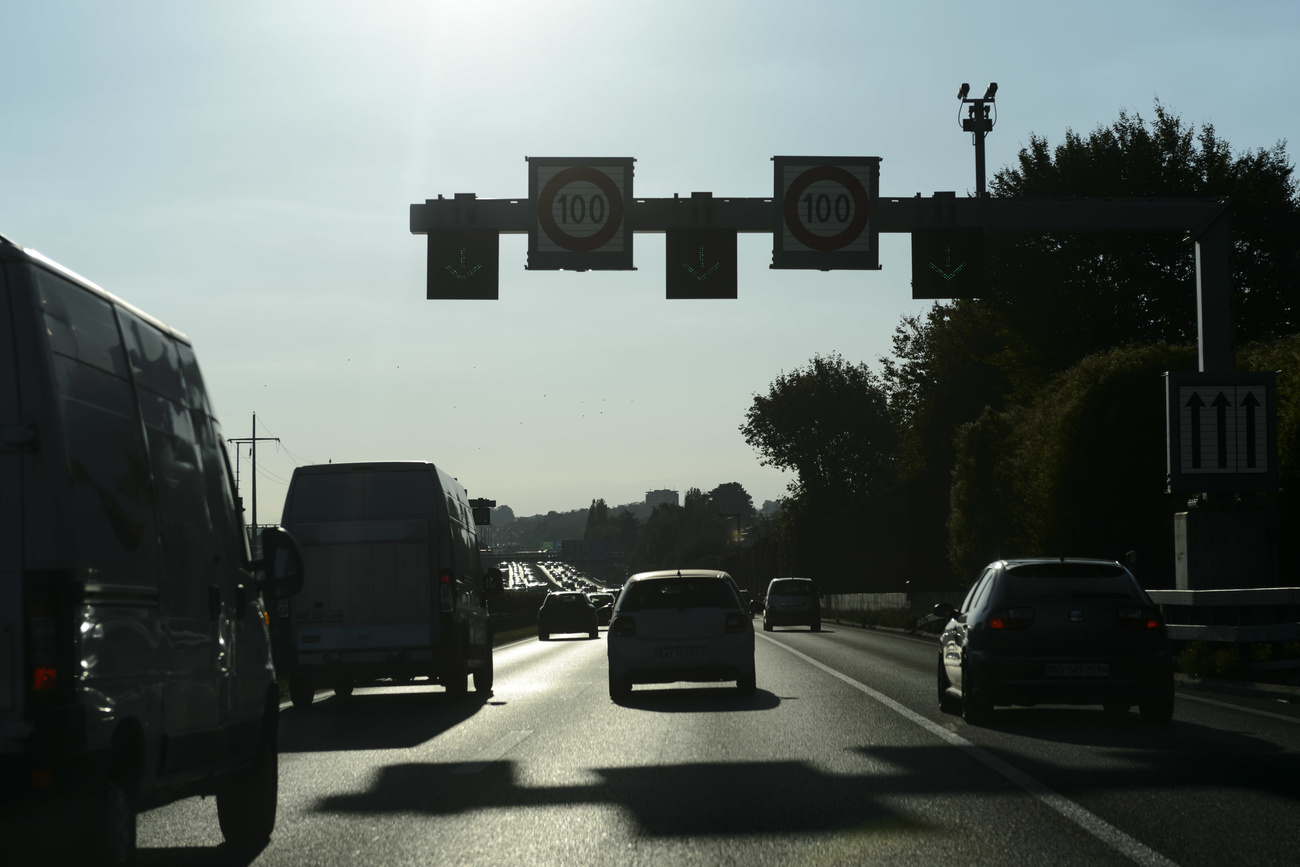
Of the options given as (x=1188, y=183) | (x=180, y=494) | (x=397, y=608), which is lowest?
(x=397, y=608)

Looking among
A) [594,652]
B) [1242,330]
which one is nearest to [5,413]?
Answer: [594,652]

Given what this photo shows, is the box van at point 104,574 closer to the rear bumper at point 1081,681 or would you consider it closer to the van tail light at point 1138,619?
the rear bumper at point 1081,681

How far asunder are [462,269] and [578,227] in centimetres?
181

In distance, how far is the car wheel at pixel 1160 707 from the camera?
529 inches

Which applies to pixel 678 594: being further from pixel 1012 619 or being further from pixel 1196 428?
pixel 1196 428

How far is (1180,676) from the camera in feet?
62.5

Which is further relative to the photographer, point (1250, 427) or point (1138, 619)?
point (1250, 427)

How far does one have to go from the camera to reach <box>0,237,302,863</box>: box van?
5.39 m

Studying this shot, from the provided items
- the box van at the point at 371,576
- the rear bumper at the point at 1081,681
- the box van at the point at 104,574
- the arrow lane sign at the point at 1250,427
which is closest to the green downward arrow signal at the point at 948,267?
the arrow lane sign at the point at 1250,427

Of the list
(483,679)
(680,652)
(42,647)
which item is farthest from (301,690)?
(42,647)

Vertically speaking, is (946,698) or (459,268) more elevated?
(459,268)

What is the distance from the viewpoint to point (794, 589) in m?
48.0

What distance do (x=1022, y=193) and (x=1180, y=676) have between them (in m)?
Result: 27.2

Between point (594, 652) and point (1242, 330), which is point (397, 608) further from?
point (1242, 330)
